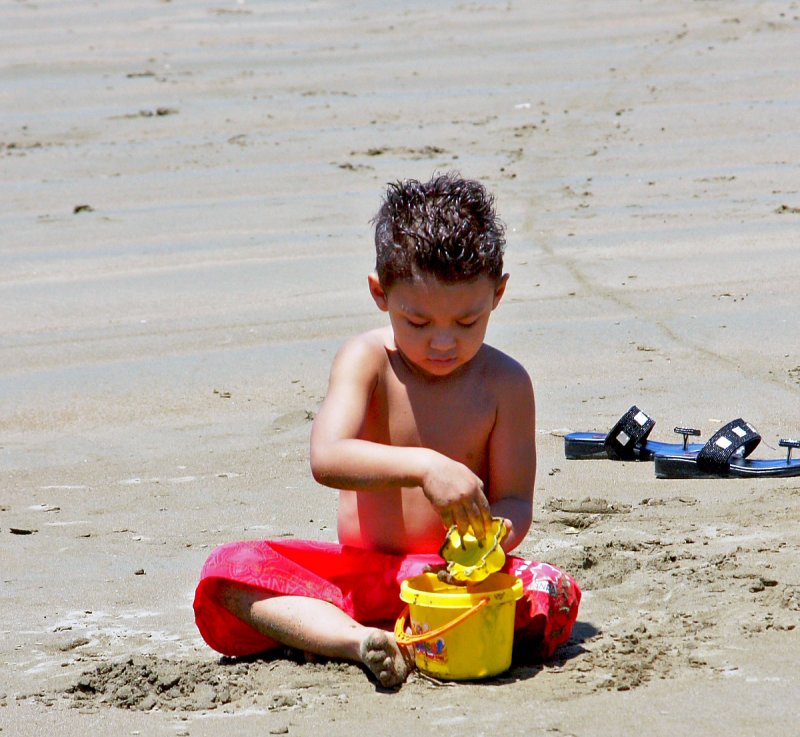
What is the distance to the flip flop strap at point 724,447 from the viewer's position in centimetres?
386

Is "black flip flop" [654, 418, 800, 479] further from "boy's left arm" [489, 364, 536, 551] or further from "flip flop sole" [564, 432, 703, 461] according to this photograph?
"boy's left arm" [489, 364, 536, 551]

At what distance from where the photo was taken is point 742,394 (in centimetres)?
468

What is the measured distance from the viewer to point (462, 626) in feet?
8.50

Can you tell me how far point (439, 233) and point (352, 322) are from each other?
3.10 meters

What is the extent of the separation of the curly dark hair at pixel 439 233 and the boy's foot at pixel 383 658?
0.70 metres

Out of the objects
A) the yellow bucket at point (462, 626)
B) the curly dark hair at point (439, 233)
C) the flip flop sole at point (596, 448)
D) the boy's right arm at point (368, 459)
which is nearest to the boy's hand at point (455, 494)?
the boy's right arm at point (368, 459)

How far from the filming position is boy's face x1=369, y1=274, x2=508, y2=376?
268 centimetres

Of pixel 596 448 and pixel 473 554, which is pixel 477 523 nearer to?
pixel 473 554

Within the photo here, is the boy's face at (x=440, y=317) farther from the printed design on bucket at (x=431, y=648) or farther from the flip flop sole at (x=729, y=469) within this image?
the flip flop sole at (x=729, y=469)

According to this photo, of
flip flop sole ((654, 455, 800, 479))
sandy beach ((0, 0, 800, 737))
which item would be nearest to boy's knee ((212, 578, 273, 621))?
sandy beach ((0, 0, 800, 737))

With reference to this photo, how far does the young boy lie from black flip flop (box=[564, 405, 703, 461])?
1130mm

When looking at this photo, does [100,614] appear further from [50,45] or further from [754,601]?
[50,45]

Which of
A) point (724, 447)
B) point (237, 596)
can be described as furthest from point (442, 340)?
point (724, 447)

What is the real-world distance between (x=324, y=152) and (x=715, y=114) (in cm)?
266
